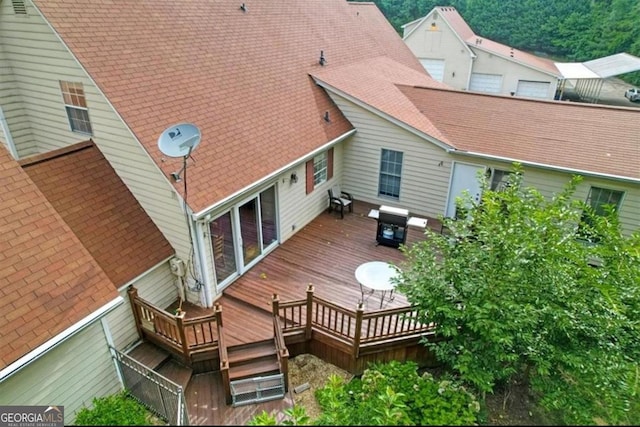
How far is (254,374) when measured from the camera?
6.46 m

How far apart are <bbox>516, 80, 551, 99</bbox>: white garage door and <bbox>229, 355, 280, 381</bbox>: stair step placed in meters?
25.5

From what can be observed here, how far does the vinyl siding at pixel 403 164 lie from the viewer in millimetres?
11016

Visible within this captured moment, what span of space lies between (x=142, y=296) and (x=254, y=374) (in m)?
2.69

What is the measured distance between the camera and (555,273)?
525 cm

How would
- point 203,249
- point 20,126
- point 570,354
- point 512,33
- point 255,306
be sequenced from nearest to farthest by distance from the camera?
point 570,354 → point 203,249 → point 255,306 → point 20,126 → point 512,33

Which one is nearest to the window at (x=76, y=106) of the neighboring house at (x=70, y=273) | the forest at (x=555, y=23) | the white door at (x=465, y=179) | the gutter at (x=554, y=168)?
the neighboring house at (x=70, y=273)

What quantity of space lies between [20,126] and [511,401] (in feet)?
36.7

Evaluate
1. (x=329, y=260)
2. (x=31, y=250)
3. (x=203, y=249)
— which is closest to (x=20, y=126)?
(x=31, y=250)

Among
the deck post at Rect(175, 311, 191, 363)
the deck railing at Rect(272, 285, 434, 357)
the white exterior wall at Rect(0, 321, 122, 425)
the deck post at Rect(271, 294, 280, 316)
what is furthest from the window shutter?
the white exterior wall at Rect(0, 321, 122, 425)

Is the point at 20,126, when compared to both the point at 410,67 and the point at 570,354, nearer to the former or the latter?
the point at 570,354

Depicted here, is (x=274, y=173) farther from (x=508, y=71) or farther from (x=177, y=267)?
(x=508, y=71)

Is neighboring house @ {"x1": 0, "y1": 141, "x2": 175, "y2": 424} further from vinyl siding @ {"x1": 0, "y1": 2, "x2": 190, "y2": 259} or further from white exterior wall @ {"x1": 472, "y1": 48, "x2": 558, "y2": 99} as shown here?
white exterior wall @ {"x1": 472, "y1": 48, "x2": 558, "y2": 99}

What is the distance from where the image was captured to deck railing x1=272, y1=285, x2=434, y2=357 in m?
6.64

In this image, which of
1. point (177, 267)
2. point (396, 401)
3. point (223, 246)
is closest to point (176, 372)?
point (177, 267)
